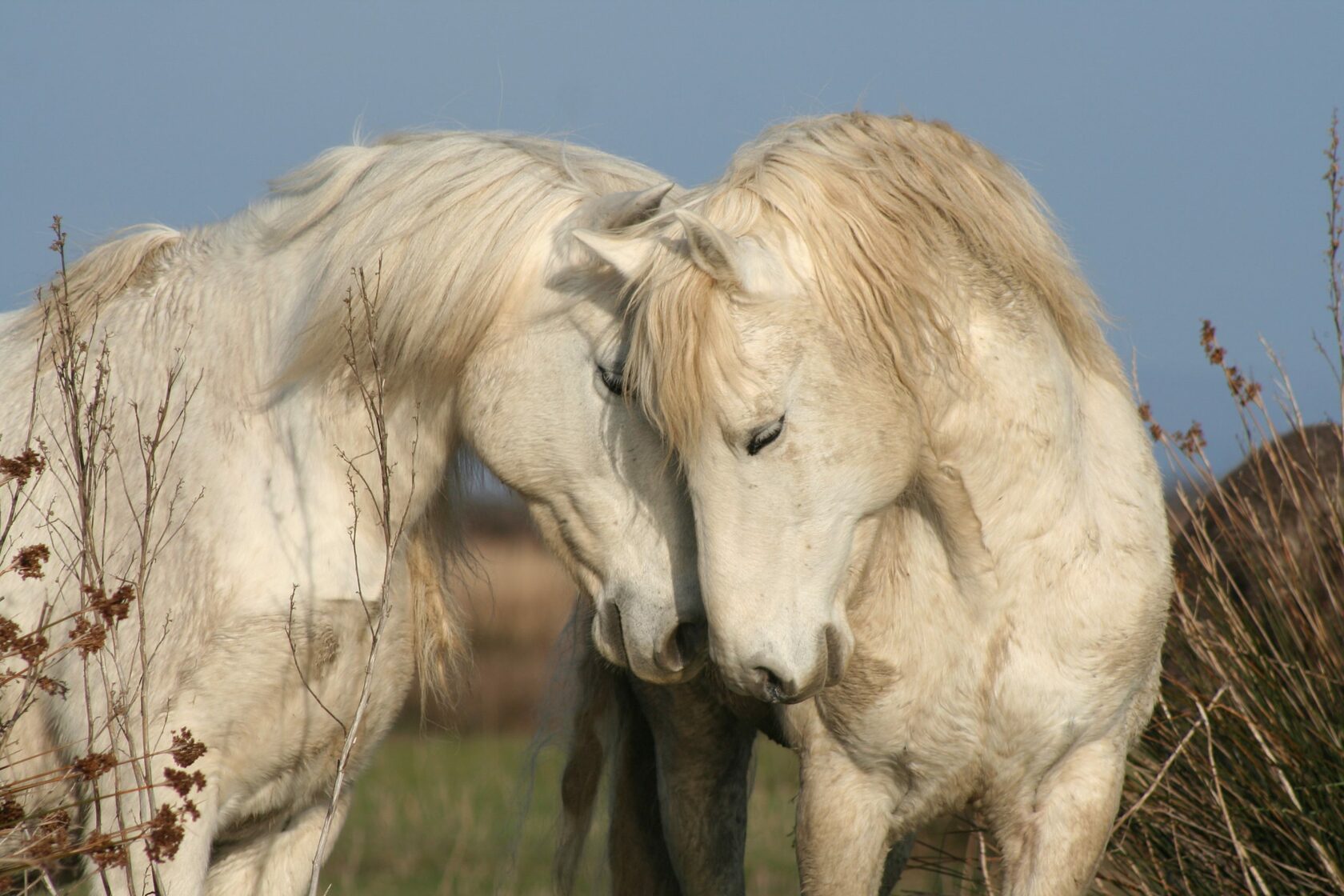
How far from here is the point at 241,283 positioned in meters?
3.33

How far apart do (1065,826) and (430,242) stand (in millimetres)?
1845

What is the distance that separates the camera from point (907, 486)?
3.02 m

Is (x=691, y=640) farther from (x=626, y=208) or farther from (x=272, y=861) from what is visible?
(x=272, y=861)

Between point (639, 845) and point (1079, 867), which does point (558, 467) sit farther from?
point (639, 845)

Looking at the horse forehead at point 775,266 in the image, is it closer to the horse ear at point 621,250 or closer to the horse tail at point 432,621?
the horse ear at point 621,250

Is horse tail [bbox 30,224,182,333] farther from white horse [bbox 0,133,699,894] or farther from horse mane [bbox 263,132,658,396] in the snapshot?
horse mane [bbox 263,132,658,396]

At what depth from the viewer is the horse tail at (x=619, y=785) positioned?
421 cm

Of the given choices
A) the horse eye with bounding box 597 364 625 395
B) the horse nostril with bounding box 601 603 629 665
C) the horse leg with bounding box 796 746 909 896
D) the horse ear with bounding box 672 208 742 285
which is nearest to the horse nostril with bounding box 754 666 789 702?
the horse nostril with bounding box 601 603 629 665

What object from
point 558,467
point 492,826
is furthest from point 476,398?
point 492,826

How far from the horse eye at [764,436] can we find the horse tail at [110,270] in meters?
1.64

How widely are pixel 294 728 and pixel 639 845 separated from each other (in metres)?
1.56

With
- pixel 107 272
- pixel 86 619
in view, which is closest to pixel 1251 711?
pixel 86 619

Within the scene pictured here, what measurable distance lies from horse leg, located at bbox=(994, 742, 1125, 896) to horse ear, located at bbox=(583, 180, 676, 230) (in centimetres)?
147

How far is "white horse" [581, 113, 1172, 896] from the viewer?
2.68 metres
